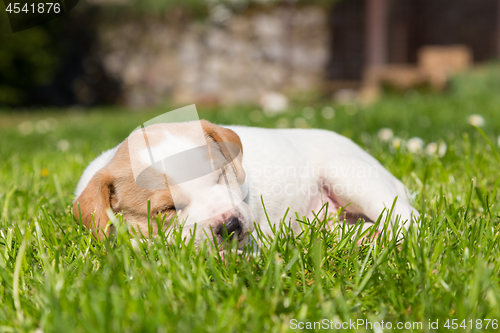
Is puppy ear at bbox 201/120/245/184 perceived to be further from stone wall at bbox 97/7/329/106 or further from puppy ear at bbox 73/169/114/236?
stone wall at bbox 97/7/329/106

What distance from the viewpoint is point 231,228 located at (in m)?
2.15

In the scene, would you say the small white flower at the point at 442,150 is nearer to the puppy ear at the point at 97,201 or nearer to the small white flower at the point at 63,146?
the puppy ear at the point at 97,201

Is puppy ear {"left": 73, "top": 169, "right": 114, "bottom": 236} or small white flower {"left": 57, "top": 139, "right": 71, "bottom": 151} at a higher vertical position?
puppy ear {"left": 73, "top": 169, "right": 114, "bottom": 236}

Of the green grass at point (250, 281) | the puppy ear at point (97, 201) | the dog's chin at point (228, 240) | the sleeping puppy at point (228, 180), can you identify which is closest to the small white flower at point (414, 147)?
the sleeping puppy at point (228, 180)

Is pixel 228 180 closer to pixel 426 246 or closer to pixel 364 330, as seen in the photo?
pixel 426 246

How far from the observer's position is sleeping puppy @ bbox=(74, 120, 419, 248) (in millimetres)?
2217

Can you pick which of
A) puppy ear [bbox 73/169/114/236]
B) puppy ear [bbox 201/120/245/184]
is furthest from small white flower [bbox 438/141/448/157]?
puppy ear [bbox 73/169/114/236]

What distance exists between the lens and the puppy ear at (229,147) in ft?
8.07

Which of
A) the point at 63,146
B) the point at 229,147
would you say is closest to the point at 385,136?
the point at 229,147

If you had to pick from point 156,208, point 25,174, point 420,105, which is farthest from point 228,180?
point 420,105

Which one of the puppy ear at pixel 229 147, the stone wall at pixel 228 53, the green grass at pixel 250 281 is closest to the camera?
the green grass at pixel 250 281

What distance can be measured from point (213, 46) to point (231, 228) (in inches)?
573

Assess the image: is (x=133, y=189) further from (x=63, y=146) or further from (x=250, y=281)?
(x=63, y=146)


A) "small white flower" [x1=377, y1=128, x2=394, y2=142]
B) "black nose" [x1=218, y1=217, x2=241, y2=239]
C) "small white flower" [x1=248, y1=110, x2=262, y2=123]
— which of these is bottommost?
"small white flower" [x1=248, y1=110, x2=262, y2=123]
